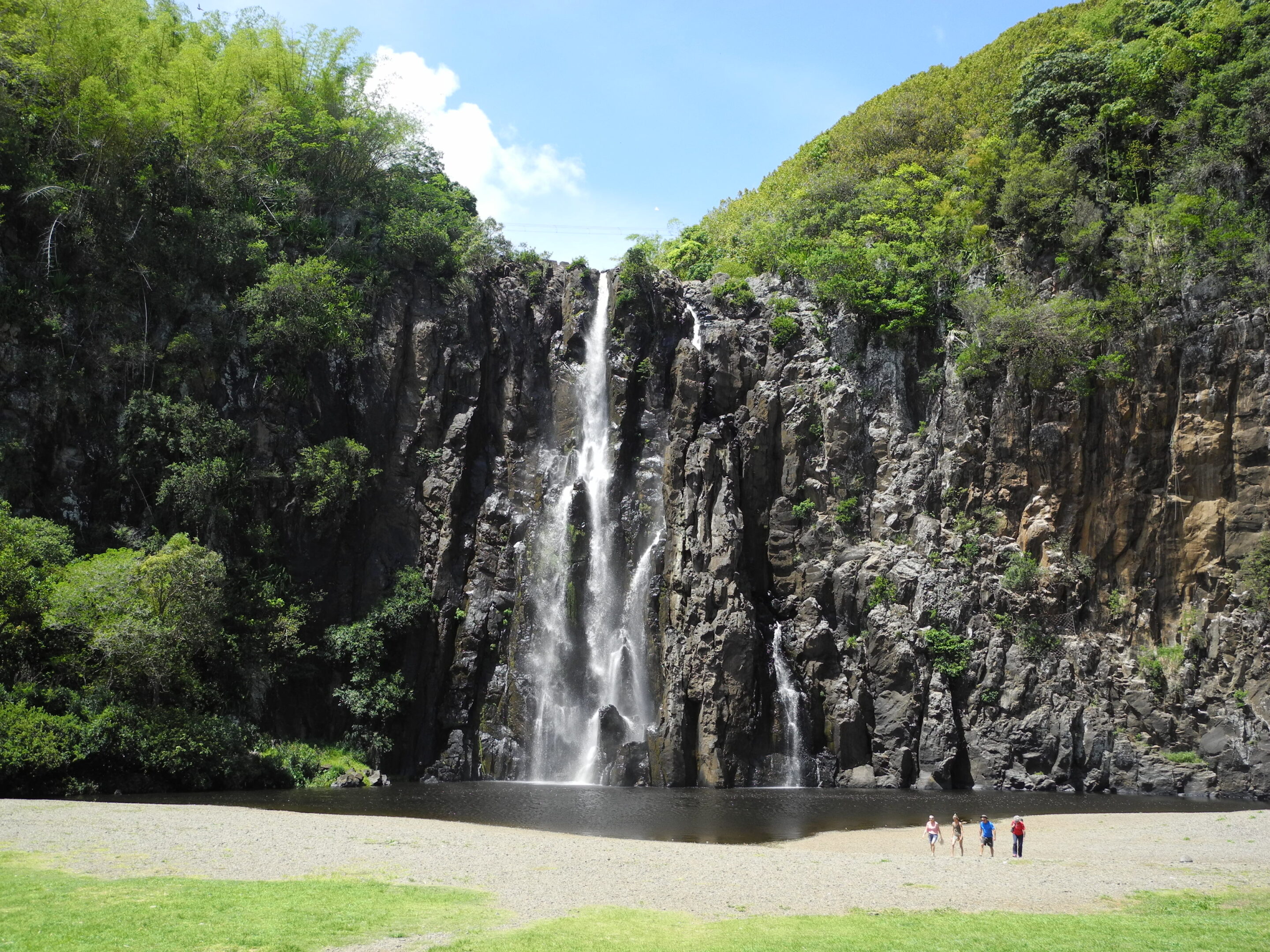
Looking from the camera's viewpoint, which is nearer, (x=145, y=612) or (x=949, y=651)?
(x=145, y=612)

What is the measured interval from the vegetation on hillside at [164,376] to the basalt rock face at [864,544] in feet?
14.1

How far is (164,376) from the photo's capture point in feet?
122

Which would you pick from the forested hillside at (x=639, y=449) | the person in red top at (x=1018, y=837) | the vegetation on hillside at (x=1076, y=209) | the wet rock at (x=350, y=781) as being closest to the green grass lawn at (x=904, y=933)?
the person in red top at (x=1018, y=837)

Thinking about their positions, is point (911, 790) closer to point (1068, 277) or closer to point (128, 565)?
point (1068, 277)

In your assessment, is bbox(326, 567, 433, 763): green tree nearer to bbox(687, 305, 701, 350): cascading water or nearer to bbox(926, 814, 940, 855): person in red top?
bbox(687, 305, 701, 350): cascading water

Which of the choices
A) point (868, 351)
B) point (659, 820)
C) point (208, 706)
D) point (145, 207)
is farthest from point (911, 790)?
point (145, 207)

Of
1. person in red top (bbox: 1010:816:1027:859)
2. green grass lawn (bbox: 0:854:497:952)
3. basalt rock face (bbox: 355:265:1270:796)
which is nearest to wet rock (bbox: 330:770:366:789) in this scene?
basalt rock face (bbox: 355:265:1270:796)

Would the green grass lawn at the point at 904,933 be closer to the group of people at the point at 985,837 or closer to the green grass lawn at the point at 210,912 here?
the green grass lawn at the point at 210,912

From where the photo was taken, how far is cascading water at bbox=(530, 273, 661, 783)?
121 feet

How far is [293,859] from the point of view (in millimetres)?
17234

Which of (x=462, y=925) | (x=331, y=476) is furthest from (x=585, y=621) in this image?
(x=462, y=925)

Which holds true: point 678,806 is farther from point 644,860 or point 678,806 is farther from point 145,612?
point 145,612

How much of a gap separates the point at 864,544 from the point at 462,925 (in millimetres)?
30835

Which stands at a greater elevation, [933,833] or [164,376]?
[164,376]
